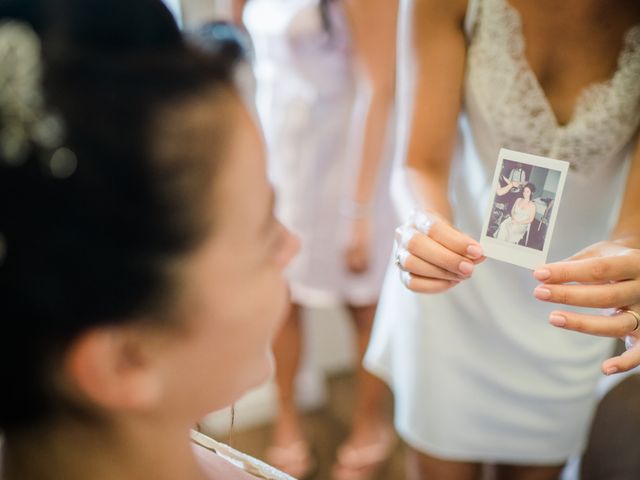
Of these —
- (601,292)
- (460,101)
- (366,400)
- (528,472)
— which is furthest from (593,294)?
(366,400)

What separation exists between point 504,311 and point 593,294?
30cm

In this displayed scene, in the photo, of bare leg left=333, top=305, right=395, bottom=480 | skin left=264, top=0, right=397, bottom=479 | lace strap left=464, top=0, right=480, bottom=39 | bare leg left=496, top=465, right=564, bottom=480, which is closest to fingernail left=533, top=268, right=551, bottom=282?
lace strap left=464, top=0, right=480, bottom=39

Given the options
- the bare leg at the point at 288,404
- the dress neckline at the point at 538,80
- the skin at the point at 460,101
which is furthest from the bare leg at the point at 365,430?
the dress neckline at the point at 538,80

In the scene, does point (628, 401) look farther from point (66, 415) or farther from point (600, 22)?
point (66, 415)

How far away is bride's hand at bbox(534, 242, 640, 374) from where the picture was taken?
28.0 inches

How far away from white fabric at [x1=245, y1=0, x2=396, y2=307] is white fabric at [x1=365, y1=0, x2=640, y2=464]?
0.44 m

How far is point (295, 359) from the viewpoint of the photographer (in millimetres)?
1787

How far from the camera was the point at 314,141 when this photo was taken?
1.54 metres

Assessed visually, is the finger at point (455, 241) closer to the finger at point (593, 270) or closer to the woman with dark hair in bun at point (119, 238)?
the finger at point (593, 270)

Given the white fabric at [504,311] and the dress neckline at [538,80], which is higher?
the dress neckline at [538,80]

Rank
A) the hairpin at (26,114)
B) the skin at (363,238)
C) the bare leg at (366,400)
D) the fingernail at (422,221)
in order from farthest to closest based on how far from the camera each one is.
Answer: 1. the bare leg at (366,400)
2. the skin at (363,238)
3. the fingernail at (422,221)
4. the hairpin at (26,114)

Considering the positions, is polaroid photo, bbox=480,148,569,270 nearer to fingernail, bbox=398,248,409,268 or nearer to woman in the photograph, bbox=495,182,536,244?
woman in the photograph, bbox=495,182,536,244

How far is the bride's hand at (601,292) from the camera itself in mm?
711

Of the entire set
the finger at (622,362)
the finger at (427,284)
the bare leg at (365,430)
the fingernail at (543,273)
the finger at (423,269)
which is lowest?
the bare leg at (365,430)
